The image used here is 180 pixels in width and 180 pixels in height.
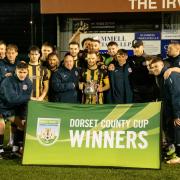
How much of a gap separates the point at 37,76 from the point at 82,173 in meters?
2.19

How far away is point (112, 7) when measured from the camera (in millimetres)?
12531

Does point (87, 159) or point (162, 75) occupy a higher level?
point (162, 75)

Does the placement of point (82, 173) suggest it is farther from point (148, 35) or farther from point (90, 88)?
point (148, 35)

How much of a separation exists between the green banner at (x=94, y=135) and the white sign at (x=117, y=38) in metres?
5.82

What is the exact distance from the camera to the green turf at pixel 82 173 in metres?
6.74

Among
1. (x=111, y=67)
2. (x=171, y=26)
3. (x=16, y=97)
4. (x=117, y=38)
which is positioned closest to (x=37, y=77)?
(x=16, y=97)

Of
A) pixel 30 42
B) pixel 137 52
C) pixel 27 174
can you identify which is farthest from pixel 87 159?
pixel 30 42

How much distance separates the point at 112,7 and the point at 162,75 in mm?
5139

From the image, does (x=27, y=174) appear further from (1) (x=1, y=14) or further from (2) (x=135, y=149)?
(1) (x=1, y=14)

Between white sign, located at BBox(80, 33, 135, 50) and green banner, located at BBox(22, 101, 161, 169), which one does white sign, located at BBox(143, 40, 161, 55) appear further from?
green banner, located at BBox(22, 101, 161, 169)

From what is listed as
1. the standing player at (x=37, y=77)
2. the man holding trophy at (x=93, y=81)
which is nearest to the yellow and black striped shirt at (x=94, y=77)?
the man holding trophy at (x=93, y=81)

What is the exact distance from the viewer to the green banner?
7.11 meters

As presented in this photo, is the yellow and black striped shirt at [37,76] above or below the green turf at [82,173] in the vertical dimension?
above

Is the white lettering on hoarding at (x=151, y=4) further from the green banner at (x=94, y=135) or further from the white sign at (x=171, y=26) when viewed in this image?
the green banner at (x=94, y=135)
